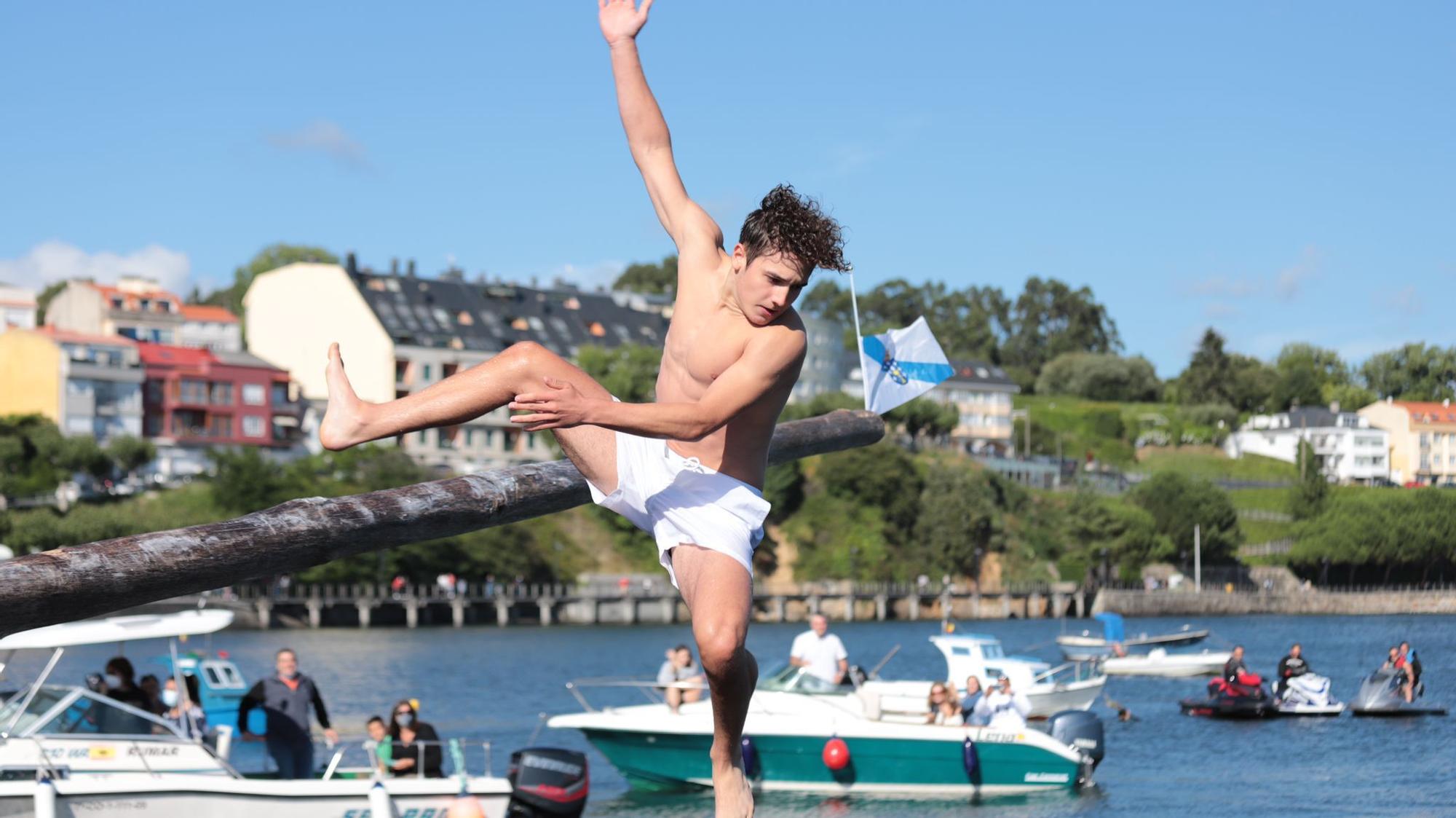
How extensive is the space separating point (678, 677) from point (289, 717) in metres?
8.36

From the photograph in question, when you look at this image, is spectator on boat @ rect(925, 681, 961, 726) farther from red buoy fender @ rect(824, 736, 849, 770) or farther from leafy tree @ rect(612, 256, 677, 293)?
leafy tree @ rect(612, 256, 677, 293)

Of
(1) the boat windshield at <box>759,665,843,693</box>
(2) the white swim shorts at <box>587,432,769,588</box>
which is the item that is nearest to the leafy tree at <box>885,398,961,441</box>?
(1) the boat windshield at <box>759,665,843,693</box>

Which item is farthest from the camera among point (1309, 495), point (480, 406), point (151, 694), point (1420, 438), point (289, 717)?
point (1420, 438)

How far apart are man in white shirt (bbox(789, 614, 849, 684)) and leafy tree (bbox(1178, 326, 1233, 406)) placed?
173 m

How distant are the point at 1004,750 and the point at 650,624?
82598 millimetres

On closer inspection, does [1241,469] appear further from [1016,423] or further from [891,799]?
[891,799]

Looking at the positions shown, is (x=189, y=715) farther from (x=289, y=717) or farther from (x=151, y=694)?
(x=289, y=717)

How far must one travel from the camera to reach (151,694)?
2133 cm

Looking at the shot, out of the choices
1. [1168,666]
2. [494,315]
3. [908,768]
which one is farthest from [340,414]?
[494,315]

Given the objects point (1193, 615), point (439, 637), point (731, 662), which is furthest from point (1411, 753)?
point (1193, 615)

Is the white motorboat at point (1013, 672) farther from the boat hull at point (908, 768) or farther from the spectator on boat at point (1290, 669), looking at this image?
the boat hull at point (908, 768)

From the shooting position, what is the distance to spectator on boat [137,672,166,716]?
21.0 metres

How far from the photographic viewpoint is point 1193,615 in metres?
120

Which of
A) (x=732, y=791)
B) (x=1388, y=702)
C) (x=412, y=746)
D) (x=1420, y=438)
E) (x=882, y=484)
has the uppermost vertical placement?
(x=1420, y=438)
